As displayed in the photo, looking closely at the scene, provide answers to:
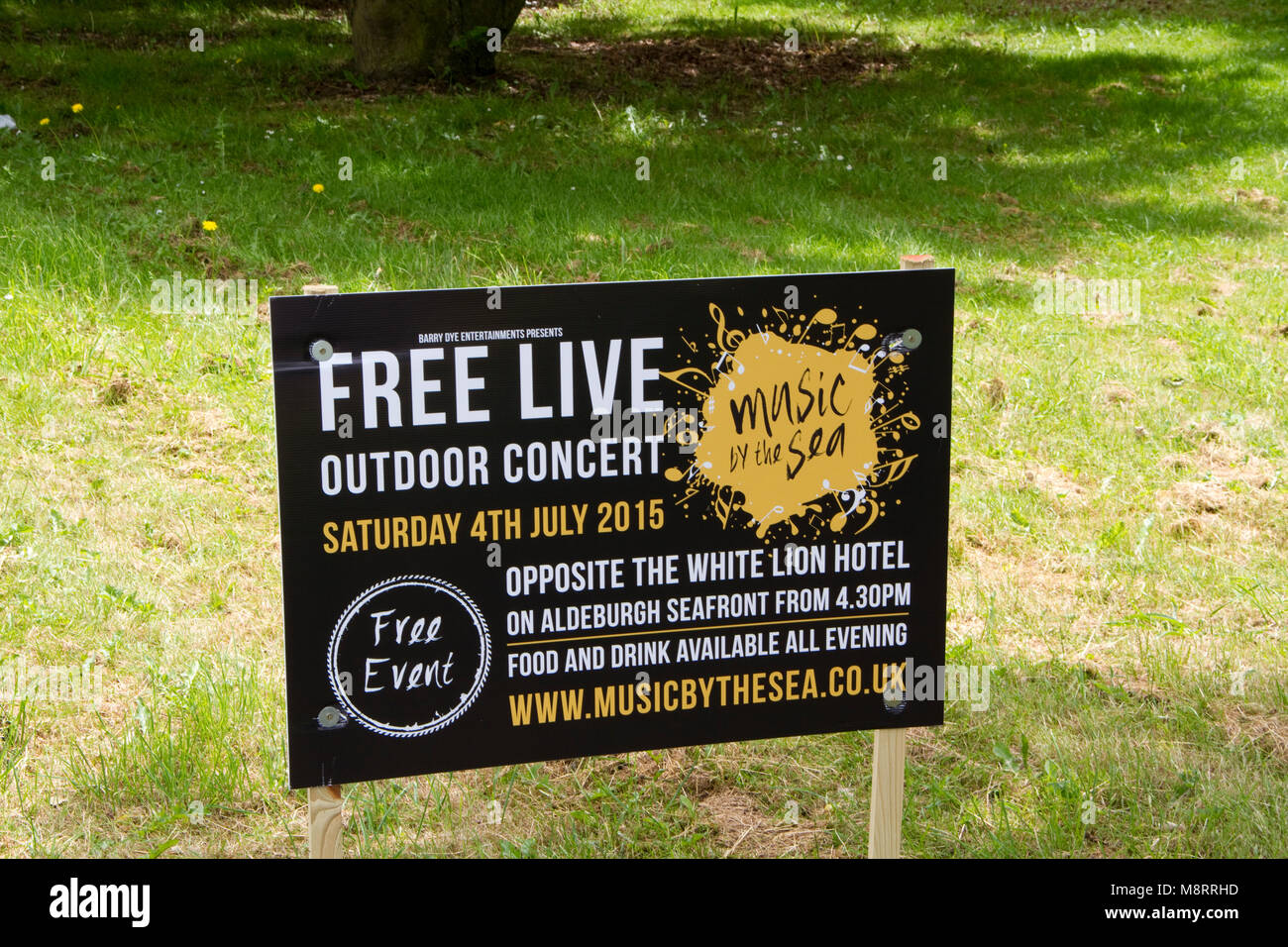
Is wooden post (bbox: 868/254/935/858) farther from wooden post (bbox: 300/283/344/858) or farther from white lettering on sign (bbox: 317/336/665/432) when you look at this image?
wooden post (bbox: 300/283/344/858)

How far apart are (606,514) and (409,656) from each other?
0.51 metres

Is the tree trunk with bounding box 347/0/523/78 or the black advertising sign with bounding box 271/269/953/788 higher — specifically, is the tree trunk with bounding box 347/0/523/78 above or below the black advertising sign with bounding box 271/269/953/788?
above

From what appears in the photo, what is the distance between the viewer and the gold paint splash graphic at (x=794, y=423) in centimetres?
271

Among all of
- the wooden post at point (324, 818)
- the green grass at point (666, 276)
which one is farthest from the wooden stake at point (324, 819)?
the green grass at point (666, 276)

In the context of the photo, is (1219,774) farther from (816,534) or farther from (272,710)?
(272,710)

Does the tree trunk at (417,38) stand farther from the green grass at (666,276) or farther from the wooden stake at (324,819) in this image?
the wooden stake at (324,819)

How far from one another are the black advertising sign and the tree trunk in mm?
9143

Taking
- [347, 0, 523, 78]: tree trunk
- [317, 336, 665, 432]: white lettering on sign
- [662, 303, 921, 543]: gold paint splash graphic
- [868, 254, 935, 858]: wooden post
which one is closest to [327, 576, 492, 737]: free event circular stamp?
[317, 336, 665, 432]: white lettering on sign

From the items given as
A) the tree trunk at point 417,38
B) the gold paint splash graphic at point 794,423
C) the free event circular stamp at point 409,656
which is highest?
the tree trunk at point 417,38

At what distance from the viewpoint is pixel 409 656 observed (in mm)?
2625

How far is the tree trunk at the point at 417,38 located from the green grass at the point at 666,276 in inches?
13.2

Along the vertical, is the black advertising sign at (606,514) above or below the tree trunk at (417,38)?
below

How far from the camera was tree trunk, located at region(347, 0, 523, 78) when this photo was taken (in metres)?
10.9

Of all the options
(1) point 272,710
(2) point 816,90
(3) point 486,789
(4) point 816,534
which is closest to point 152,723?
(1) point 272,710
